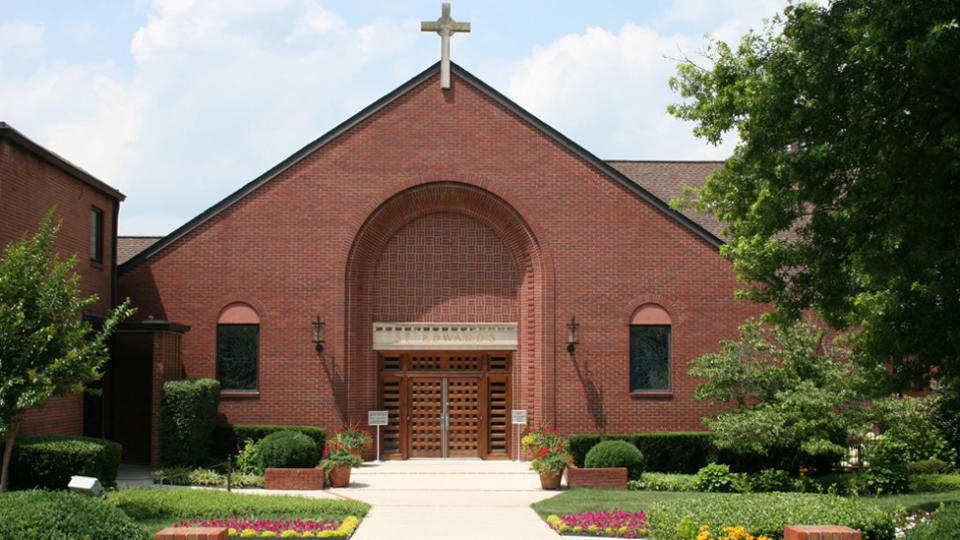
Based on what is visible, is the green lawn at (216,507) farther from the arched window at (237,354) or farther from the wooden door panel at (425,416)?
the wooden door panel at (425,416)

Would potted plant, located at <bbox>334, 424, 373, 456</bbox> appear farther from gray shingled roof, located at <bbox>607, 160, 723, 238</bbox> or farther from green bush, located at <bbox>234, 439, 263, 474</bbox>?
gray shingled roof, located at <bbox>607, 160, 723, 238</bbox>

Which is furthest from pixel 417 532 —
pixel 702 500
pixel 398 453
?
pixel 398 453

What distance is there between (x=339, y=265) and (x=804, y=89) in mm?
13620

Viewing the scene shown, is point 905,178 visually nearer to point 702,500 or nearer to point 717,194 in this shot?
point 717,194

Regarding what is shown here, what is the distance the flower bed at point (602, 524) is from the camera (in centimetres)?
1369

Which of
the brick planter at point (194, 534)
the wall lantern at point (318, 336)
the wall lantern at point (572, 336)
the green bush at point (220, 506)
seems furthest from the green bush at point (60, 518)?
the wall lantern at point (572, 336)

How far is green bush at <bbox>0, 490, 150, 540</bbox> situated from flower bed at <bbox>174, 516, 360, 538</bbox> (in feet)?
13.3

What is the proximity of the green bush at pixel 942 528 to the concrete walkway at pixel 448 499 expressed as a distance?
5.59 meters

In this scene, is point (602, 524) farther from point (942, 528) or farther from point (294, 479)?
point (294, 479)

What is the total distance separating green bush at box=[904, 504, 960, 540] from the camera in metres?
8.66

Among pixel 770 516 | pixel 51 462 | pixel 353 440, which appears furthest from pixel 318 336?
pixel 770 516

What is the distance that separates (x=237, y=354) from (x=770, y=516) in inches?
626

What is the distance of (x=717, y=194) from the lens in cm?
1677

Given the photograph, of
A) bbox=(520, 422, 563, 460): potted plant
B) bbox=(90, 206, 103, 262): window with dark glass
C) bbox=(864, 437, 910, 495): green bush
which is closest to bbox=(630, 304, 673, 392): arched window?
bbox=(520, 422, 563, 460): potted plant
